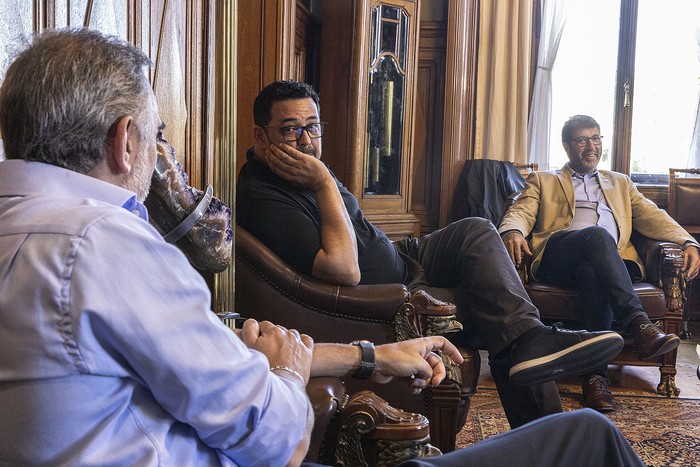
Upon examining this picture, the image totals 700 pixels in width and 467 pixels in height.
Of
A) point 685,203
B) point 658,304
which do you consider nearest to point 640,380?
point 658,304

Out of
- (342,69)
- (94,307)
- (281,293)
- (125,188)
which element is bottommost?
(281,293)

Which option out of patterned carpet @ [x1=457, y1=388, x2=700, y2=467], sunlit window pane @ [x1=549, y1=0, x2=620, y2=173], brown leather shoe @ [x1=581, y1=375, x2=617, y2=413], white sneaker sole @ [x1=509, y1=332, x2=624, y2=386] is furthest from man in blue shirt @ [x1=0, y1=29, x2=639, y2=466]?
sunlit window pane @ [x1=549, y1=0, x2=620, y2=173]

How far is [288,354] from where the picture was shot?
3.77ft

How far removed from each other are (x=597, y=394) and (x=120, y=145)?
271cm

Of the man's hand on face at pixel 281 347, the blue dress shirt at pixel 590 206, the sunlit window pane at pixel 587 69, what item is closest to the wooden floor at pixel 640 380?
the blue dress shirt at pixel 590 206

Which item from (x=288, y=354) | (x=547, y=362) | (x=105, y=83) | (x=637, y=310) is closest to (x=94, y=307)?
(x=105, y=83)

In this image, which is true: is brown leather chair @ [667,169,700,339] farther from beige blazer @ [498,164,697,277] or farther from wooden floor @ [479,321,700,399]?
beige blazer @ [498,164,697,277]

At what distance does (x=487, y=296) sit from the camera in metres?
2.54

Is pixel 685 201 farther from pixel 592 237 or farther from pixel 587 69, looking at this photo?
pixel 592 237

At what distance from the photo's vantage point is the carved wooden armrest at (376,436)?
123 centimetres

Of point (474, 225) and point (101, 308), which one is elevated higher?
point (101, 308)

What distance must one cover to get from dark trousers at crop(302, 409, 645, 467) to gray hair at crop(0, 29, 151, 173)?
1.86 ft

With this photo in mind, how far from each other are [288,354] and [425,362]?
36cm

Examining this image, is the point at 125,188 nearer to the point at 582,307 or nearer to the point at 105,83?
the point at 105,83
